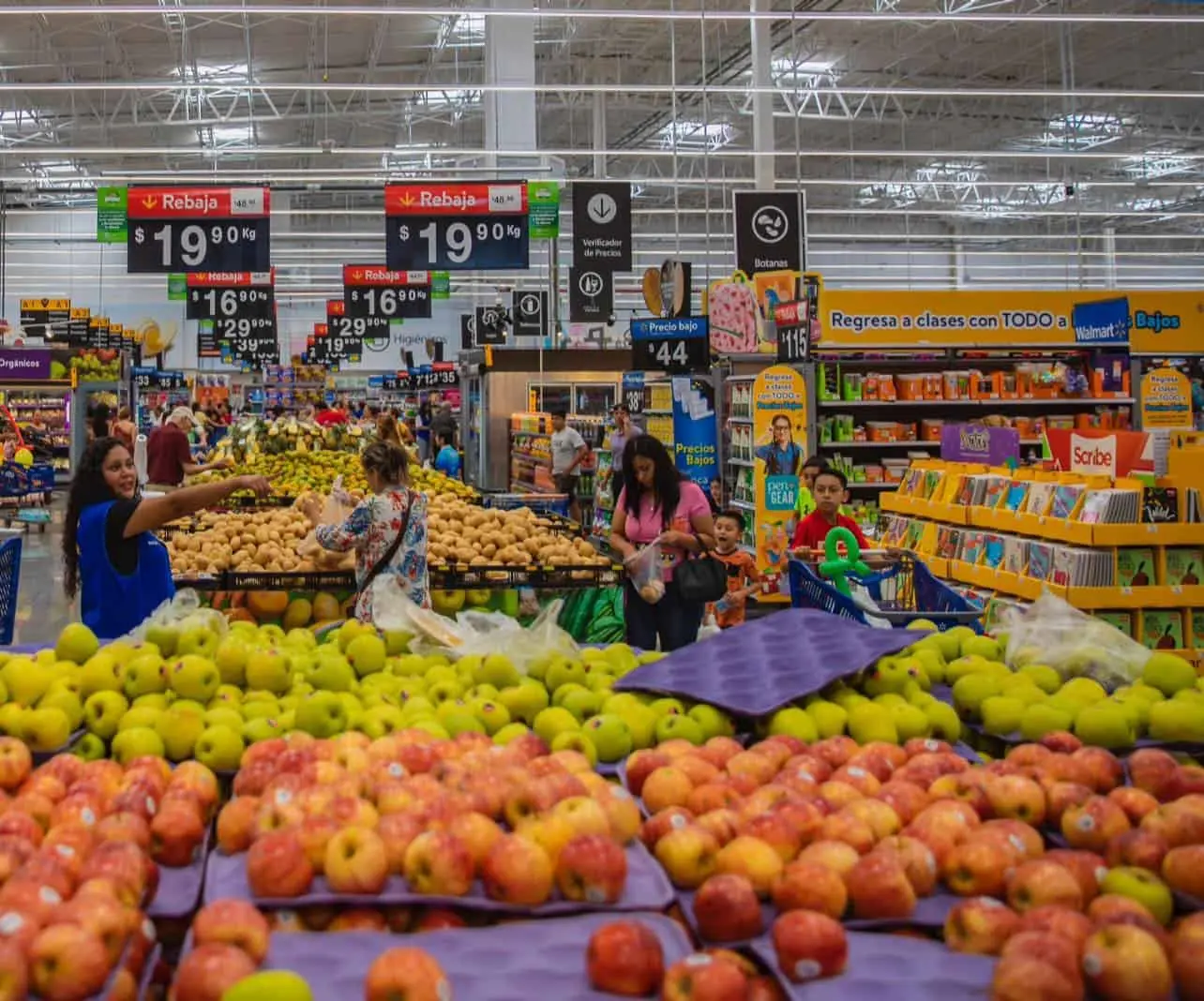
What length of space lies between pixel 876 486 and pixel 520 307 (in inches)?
351

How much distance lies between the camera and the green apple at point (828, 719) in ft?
8.29

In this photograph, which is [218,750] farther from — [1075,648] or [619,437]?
[619,437]

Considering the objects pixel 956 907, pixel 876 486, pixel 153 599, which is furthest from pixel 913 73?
pixel 956 907

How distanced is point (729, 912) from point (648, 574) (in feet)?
14.9

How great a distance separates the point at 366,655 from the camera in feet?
9.71

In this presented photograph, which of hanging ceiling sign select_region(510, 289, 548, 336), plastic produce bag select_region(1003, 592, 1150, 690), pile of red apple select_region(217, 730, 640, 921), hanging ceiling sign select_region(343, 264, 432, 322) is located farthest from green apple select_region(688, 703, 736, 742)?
hanging ceiling sign select_region(510, 289, 548, 336)

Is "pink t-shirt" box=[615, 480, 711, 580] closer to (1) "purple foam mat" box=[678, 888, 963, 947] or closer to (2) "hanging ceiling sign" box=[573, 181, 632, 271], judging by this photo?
(1) "purple foam mat" box=[678, 888, 963, 947]

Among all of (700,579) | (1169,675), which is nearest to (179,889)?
(1169,675)

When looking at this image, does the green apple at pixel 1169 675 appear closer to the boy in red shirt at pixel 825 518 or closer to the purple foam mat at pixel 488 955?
the purple foam mat at pixel 488 955

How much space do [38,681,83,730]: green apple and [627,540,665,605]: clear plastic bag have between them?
384 cm

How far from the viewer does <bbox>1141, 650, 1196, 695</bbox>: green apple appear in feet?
9.06

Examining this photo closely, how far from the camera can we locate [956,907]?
1.69 metres

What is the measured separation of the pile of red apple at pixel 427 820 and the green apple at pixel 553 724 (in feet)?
0.67

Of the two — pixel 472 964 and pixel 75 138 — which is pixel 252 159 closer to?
pixel 75 138
